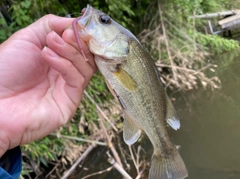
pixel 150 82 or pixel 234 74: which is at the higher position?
pixel 150 82

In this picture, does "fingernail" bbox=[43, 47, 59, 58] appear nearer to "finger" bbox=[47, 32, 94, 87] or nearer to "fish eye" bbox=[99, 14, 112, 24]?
"finger" bbox=[47, 32, 94, 87]

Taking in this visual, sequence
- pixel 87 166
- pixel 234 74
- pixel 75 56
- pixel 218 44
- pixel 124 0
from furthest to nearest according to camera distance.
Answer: pixel 218 44 < pixel 234 74 < pixel 124 0 < pixel 87 166 < pixel 75 56

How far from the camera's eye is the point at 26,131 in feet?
5.66

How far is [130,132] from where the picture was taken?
5.58 feet

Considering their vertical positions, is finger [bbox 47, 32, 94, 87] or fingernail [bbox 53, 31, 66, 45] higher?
fingernail [bbox 53, 31, 66, 45]

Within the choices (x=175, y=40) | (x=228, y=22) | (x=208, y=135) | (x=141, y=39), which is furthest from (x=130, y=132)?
(x=228, y=22)

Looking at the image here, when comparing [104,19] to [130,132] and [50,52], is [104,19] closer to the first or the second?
[50,52]

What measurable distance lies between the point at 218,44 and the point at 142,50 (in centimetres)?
659

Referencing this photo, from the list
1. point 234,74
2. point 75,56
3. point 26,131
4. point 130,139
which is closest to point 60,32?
point 75,56

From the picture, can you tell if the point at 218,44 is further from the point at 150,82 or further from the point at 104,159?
the point at 150,82

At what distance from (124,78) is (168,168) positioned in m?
0.59

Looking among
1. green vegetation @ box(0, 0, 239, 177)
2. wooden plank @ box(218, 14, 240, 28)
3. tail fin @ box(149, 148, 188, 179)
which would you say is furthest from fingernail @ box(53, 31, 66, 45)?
wooden plank @ box(218, 14, 240, 28)

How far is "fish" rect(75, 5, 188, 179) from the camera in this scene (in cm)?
151

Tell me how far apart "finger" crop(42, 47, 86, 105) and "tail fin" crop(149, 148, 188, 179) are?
0.55 m
